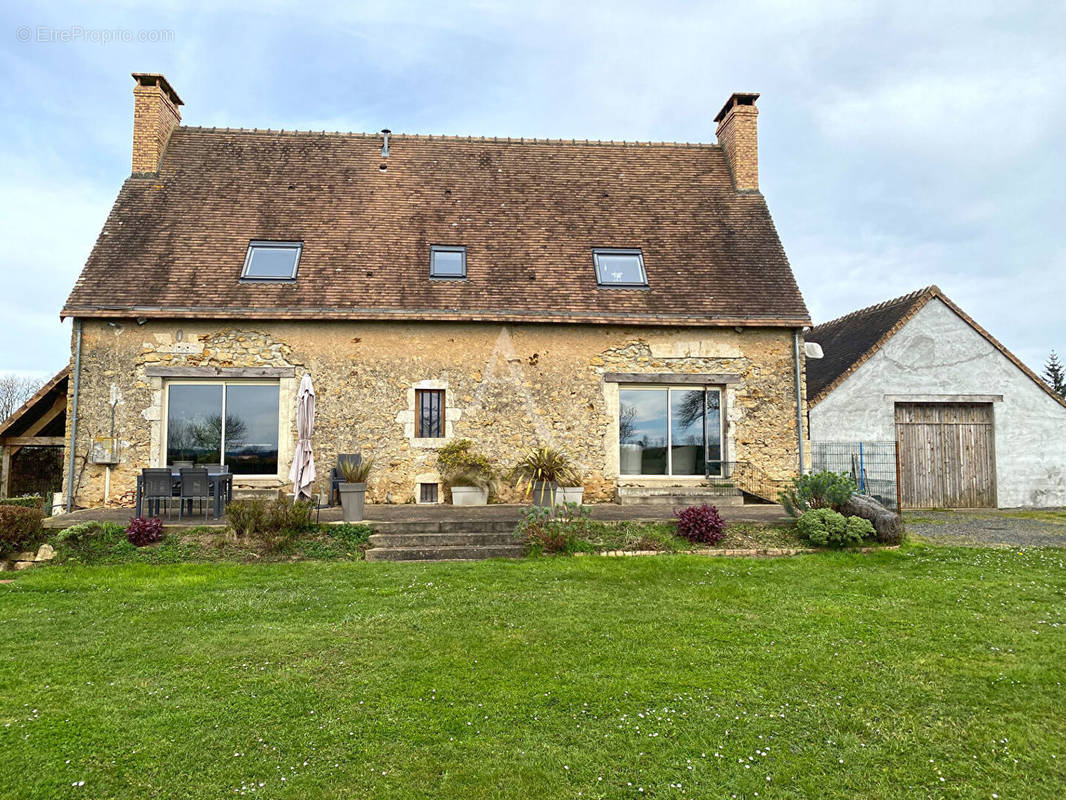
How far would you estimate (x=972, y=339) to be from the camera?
46.9ft

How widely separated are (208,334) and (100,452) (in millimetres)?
2542

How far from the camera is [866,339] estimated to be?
1528 centimetres

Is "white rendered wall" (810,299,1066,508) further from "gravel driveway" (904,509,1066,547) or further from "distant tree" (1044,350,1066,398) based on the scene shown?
"distant tree" (1044,350,1066,398)

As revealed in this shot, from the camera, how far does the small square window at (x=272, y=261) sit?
12.0 metres

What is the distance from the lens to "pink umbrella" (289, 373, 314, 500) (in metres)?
9.57

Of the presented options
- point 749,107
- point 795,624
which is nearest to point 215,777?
point 795,624

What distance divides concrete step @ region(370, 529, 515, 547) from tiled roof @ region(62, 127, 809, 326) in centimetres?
403

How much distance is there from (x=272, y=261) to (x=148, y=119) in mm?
4233

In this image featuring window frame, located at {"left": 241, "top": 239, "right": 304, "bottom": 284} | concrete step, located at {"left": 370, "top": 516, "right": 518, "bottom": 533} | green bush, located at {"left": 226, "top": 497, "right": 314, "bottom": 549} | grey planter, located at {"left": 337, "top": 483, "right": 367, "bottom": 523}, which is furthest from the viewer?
window frame, located at {"left": 241, "top": 239, "right": 304, "bottom": 284}

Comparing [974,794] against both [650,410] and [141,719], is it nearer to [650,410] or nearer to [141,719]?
[141,719]

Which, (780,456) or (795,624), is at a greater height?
(780,456)

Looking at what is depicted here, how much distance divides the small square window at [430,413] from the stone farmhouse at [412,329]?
3 centimetres

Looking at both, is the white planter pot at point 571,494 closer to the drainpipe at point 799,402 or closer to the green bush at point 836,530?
the green bush at point 836,530

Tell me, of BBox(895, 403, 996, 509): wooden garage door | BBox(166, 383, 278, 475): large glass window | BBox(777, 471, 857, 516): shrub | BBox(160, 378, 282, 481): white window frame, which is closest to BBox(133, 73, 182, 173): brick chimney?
BBox(160, 378, 282, 481): white window frame
